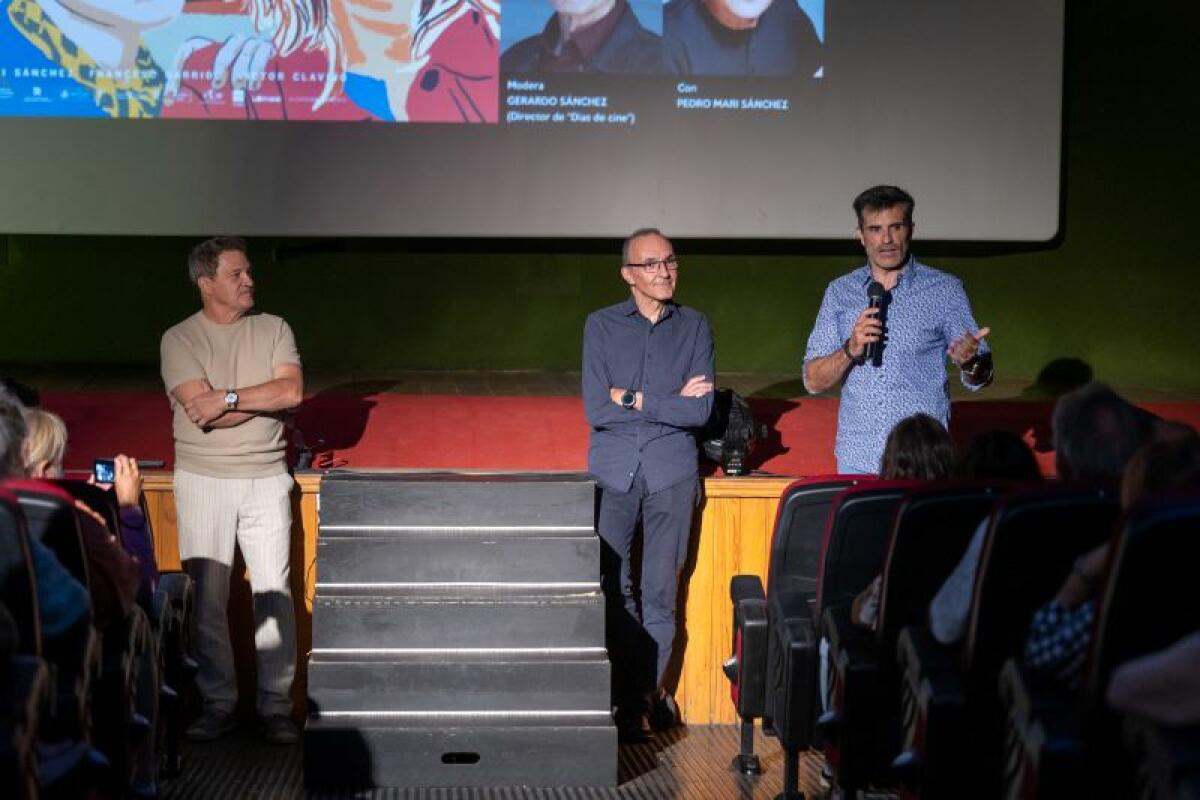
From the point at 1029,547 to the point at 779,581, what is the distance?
1370mm

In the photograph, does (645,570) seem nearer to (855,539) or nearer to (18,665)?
(855,539)

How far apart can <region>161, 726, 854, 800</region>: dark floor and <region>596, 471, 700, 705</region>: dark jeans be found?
243 millimetres

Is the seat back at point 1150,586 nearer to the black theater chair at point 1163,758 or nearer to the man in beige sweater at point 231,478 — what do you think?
the black theater chair at point 1163,758

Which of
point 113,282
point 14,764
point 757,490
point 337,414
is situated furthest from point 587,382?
point 113,282

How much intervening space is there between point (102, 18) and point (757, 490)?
3.35 metres

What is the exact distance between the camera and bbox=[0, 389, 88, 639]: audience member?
2658mm

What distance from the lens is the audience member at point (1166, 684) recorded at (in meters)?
2.04

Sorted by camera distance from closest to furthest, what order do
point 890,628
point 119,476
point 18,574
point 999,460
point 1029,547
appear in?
point 18,574 < point 1029,547 < point 890,628 < point 999,460 < point 119,476

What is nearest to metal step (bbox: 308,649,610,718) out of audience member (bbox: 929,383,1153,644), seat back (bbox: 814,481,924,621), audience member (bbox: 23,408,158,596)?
audience member (bbox: 23,408,158,596)

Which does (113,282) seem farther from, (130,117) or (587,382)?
(587,382)

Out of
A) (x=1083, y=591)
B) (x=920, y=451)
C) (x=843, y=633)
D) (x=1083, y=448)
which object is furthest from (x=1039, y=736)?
(x=920, y=451)

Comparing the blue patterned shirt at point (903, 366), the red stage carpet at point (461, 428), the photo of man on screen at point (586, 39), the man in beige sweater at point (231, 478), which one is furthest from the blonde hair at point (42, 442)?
the photo of man on screen at point (586, 39)

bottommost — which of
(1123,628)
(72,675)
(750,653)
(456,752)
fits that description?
(456,752)

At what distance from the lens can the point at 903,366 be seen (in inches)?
174
